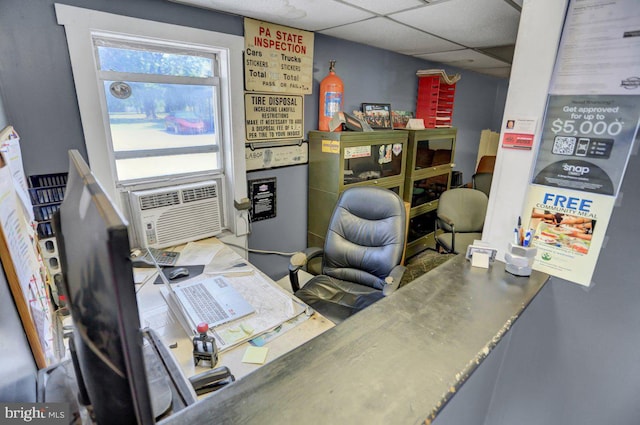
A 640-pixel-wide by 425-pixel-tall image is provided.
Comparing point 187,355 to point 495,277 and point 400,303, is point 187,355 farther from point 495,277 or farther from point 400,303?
point 495,277

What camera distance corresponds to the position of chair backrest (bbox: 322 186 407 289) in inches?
74.9

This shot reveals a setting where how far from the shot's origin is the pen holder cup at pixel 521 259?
33.1 inches

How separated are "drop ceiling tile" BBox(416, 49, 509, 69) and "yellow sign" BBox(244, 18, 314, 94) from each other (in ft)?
4.81

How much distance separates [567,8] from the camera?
31.5 inches

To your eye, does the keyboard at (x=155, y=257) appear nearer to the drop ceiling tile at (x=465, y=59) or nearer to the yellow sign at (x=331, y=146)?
the yellow sign at (x=331, y=146)

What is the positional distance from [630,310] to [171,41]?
2.25m

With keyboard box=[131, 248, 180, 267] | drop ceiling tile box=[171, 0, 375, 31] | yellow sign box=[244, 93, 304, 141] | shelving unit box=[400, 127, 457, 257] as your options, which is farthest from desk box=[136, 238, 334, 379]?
shelving unit box=[400, 127, 457, 257]

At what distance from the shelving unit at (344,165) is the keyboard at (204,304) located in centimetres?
→ 139

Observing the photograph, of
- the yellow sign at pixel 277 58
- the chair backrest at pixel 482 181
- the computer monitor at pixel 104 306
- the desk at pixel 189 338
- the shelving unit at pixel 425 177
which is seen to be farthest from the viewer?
the chair backrest at pixel 482 181

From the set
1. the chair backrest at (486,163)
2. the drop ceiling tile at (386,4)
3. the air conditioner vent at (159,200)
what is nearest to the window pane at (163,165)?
the air conditioner vent at (159,200)

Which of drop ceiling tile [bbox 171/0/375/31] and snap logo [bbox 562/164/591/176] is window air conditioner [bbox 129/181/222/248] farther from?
snap logo [bbox 562/164/591/176]

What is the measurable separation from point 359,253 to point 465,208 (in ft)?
5.06

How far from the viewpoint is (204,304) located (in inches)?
51.8

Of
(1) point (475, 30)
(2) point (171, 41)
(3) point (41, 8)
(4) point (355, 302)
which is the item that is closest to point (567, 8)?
(4) point (355, 302)
